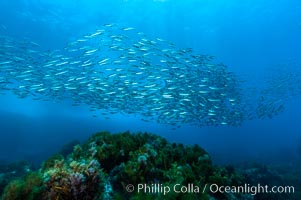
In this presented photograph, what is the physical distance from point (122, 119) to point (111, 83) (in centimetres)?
8070

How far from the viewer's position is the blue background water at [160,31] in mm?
29781

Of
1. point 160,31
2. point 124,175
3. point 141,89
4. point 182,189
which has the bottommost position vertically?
point 182,189

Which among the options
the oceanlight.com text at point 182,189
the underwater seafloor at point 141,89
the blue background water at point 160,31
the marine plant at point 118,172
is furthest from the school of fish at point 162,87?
the blue background water at point 160,31

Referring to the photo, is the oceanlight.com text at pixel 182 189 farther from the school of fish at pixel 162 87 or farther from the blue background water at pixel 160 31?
the blue background water at pixel 160 31

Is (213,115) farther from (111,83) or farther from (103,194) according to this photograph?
(103,194)

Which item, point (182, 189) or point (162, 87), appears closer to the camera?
point (182, 189)

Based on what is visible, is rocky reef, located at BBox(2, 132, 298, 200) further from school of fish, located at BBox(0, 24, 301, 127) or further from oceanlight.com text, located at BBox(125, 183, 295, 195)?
school of fish, located at BBox(0, 24, 301, 127)

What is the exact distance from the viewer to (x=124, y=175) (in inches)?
242

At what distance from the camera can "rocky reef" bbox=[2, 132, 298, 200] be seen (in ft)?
16.1

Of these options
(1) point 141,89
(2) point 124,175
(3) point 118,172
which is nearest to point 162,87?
(1) point 141,89

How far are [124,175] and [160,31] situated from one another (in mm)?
32802

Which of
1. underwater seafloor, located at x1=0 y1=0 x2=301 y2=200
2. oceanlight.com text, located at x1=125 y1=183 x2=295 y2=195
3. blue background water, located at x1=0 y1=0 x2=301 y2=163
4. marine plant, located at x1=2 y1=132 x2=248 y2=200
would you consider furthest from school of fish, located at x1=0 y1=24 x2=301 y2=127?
blue background water, located at x1=0 y1=0 x2=301 y2=163

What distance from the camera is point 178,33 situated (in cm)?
3844

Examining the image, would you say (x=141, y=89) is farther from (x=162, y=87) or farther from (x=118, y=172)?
(x=118, y=172)
